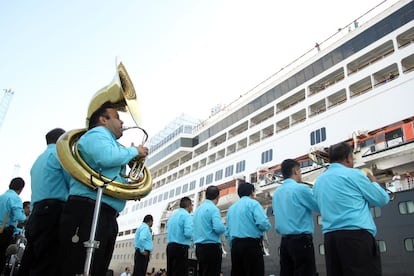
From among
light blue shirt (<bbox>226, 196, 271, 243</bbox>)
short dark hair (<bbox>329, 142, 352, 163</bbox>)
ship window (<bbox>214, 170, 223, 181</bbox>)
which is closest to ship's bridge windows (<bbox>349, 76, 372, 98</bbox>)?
ship window (<bbox>214, 170, 223, 181</bbox>)

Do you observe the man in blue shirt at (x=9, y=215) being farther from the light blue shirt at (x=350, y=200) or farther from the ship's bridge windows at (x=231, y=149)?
the ship's bridge windows at (x=231, y=149)

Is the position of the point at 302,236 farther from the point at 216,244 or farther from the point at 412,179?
the point at 412,179

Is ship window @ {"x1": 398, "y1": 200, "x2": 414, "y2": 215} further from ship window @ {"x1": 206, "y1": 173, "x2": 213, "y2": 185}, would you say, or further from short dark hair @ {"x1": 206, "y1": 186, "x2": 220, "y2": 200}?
ship window @ {"x1": 206, "y1": 173, "x2": 213, "y2": 185}

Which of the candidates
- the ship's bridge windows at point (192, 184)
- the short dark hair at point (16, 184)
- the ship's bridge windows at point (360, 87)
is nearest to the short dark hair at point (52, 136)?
the short dark hair at point (16, 184)

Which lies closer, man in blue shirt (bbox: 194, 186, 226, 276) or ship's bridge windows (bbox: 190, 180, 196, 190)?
man in blue shirt (bbox: 194, 186, 226, 276)

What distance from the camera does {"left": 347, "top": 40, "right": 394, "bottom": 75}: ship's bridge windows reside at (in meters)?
13.1

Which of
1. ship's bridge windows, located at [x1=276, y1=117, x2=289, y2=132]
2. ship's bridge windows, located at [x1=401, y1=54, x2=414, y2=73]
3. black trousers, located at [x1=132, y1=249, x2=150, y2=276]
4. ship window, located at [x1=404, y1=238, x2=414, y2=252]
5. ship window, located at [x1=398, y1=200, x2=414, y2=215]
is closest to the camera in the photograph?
black trousers, located at [x1=132, y1=249, x2=150, y2=276]

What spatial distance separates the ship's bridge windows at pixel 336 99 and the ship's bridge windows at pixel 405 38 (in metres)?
2.94

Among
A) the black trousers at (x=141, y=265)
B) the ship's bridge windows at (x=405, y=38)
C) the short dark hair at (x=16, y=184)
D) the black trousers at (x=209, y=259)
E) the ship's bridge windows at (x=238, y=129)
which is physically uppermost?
the ship's bridge windows at (x=405, y=38)

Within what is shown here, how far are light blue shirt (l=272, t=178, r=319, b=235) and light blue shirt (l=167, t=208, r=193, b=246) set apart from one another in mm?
2057

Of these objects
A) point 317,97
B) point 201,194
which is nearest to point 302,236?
point 317,97

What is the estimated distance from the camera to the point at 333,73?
15.1 meters

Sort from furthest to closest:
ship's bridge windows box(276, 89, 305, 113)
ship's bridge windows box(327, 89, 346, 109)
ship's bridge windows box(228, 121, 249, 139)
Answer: ship's bridge windows box(228, 121, 249, 139), ship's bridge windows box(276, 89, 305, 113), ship's bridge windows box(327, 89, 346, 109)

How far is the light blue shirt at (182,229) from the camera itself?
5312mm
